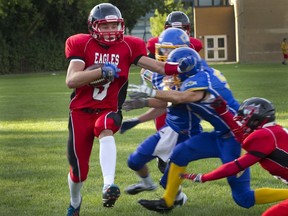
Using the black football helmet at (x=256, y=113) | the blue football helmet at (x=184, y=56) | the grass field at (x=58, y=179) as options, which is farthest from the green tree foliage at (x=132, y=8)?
the black football helmet at (x=256, y=113)

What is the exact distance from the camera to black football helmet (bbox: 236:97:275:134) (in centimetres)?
531

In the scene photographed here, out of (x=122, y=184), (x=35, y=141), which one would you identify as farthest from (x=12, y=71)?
(x=122, y=184)

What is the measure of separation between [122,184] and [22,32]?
4283 cm

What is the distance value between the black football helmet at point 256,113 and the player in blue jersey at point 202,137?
657mm

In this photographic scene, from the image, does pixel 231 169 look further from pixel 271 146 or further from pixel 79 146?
pixel 79 146

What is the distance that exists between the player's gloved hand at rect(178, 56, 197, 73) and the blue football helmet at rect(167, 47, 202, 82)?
3cm

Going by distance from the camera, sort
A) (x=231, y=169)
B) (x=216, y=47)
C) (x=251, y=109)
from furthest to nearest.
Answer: (x=216, y=47) < (x=251, y=109) < (x=231, y=169)

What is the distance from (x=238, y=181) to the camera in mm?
5949

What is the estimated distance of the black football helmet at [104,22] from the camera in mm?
6316

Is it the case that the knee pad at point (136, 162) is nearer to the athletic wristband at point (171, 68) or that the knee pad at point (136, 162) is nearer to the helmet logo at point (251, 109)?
the athletic wristband at point (171, 68)

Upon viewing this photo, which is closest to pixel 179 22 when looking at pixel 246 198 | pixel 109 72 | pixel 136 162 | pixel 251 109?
pixel 136 162

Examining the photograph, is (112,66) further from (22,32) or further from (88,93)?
(22,32)

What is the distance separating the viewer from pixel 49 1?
149ft

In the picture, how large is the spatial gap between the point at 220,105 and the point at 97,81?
3.45ft
